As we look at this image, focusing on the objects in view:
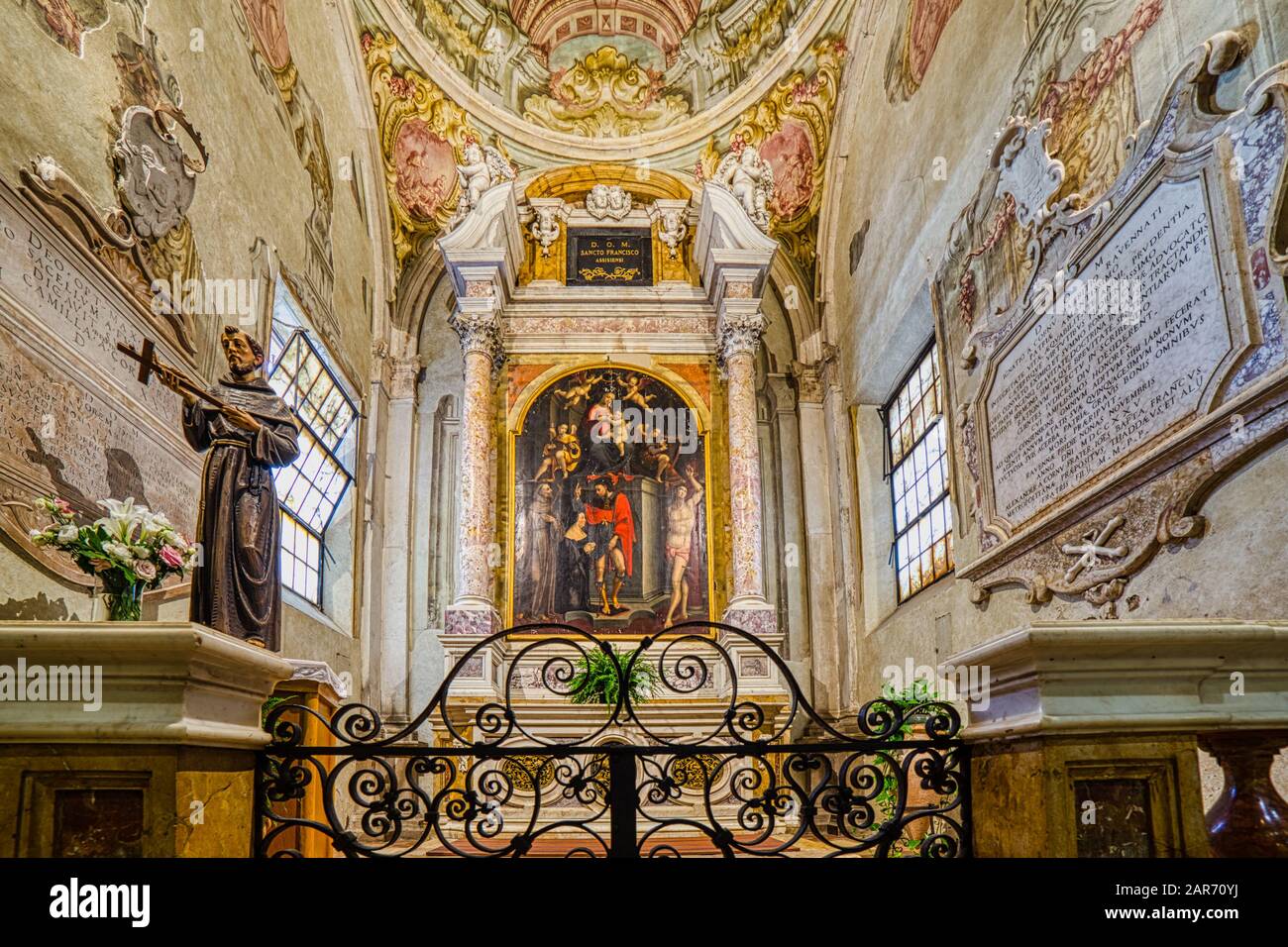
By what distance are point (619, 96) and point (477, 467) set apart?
16.2 ft

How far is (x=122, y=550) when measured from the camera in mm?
3410

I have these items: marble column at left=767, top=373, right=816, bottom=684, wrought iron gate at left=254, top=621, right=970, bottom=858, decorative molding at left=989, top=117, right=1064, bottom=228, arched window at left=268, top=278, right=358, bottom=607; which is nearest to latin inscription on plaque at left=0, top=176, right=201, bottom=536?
wrought iron gate at left=254, top=621, right=970, bottom=858

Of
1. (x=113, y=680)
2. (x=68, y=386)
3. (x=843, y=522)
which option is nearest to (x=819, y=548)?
(x=843, y=522)

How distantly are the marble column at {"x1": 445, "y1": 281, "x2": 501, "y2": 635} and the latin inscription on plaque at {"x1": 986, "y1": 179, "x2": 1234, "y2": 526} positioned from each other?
17.2 ft

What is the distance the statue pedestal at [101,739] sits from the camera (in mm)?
2203

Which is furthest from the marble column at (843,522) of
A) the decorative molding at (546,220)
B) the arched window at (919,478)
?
the decorative molding at (546,220)

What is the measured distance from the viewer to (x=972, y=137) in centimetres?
733

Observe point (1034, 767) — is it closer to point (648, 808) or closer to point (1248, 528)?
point (1248, 528)

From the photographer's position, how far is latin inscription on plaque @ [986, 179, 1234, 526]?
4387 millimetres

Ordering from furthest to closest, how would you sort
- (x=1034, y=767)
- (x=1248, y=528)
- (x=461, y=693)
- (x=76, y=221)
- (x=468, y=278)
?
(x=468, y=278) → (x=461, y=693) → (x=76, y=221) → (x=1248, y=528) → (x=1034, y=767)

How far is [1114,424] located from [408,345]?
820 centimetres

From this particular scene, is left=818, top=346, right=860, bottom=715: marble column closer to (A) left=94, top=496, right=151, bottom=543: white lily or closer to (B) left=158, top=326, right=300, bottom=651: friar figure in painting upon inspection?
(B) left=158, top=326, right=300, bottom=651: friar figure in painting

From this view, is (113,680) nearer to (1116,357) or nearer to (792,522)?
(1116,357)
